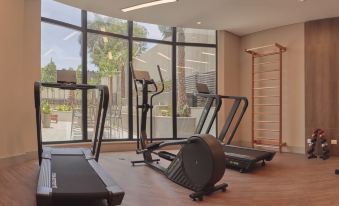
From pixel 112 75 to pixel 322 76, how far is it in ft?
15.3

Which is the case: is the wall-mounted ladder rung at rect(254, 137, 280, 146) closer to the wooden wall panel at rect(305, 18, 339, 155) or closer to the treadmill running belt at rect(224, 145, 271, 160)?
the wooden wall panel at rect(305, 18, 339, 155)

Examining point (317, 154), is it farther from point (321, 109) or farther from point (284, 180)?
point (284, 180)

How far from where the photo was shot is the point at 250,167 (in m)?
5.12

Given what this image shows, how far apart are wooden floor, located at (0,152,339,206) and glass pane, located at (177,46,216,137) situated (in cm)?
276

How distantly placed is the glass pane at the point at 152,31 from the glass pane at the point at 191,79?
468 mm

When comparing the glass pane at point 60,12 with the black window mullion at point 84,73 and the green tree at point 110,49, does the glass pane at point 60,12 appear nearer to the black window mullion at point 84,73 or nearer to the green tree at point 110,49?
the black window mullion at point 84,73

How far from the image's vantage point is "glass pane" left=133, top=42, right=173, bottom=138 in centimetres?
787

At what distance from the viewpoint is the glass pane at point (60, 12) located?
6.28m

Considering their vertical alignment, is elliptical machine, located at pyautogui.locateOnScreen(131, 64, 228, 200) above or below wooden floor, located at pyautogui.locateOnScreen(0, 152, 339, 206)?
above

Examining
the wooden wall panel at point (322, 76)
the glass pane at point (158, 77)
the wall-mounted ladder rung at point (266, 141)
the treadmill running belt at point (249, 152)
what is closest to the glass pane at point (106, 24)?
the glass pane at point (158, 77)

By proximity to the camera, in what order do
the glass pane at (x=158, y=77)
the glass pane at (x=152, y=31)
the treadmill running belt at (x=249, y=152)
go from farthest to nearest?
the glass pane at (x=158, y=77) < the glass pane at (x=152, y=31) < the treadmill running belt at (x=249, y=152)

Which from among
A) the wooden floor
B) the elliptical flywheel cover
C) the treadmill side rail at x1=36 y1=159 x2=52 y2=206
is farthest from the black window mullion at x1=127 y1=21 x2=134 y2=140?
the treadmill side rail at x1=36 y1=159 x2=52 y2=206

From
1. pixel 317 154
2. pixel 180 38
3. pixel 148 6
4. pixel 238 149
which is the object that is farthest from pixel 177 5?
pixel 317 154

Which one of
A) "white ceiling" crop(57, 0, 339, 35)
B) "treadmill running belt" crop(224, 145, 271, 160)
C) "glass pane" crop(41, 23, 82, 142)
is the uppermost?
"white ceiling" crop(57, 0, 339, 35)
